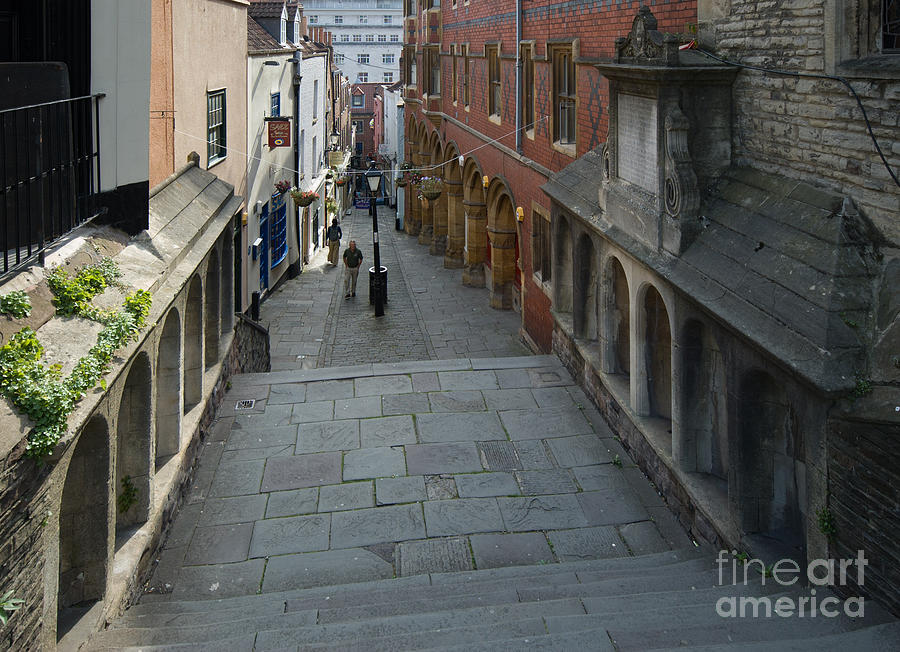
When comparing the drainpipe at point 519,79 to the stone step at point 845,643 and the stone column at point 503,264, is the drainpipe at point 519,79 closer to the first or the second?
the stone column at point 503,264

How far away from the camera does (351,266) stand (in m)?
21.8

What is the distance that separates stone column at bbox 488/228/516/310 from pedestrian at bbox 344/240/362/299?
382cm

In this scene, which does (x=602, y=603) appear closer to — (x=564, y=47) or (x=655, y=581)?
(x=655, y=581)

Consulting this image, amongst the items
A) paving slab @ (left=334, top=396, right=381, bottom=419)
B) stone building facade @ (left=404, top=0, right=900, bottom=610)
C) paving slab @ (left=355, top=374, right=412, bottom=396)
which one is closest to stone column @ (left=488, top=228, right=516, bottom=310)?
stone building facade @ (left=404, top=0, right=900, bottom=610)

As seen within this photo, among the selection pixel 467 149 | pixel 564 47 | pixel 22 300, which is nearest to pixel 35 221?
A: pixel 22 300

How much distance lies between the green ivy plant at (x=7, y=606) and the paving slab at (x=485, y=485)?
4502 mm

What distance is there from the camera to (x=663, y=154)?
7398 mm

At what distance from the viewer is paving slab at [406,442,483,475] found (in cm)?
865

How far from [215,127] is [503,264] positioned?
7.26 metres

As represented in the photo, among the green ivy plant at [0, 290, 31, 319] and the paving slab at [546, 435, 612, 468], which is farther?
the paving slab at [546, 435, 612, 468]

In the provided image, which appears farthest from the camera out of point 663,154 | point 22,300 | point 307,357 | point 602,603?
point 307,357

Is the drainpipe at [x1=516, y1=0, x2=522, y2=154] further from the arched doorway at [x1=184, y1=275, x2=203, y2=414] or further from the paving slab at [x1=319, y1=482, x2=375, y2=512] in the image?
the paving slab at [x1=319, y1=482, x2=375, y2=512]

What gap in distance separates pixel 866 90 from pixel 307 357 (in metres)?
12.3

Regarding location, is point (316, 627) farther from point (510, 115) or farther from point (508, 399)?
point (510, 115)
